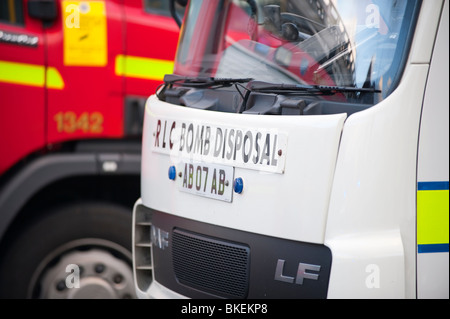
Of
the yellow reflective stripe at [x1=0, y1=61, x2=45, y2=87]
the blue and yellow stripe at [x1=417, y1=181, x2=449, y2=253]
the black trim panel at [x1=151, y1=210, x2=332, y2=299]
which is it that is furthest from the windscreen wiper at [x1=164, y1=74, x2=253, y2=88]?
the blue and yellow stripe at [x1=417, y1=181, x2=449, y2=253]

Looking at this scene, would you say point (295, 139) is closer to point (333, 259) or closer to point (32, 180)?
point (333, 259)

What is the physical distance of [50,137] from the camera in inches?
156

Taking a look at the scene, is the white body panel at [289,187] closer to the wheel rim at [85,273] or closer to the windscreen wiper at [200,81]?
the windscreen wiper at [200,81]

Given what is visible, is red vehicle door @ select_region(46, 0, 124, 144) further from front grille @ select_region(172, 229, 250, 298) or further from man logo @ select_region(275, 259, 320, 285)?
man logo @ select_region(275, 259, 320, 285)

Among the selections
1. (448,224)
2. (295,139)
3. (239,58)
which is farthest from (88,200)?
(448,224)

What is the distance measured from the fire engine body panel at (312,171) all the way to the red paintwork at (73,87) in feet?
2.30

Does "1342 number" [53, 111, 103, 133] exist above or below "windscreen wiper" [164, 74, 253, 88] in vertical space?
below

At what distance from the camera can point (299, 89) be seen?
Answer: 9.86ft

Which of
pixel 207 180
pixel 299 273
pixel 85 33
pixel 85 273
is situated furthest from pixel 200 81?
pixel 85 273

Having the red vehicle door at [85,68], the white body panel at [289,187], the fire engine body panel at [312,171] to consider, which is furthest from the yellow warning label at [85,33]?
the white body panel at [289,187]

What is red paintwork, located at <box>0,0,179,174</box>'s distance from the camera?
3.90 meters

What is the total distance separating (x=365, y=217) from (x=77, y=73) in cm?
196

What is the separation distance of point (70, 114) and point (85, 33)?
45 centimetres

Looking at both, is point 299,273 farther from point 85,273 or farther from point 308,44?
point 85,273
